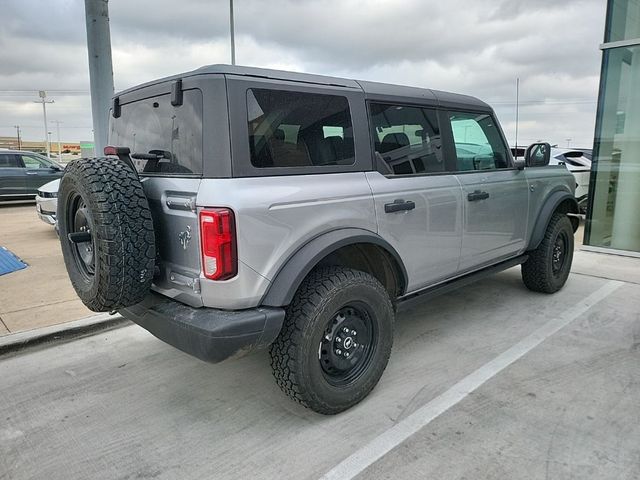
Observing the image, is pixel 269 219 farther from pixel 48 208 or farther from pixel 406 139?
pixel 48 208

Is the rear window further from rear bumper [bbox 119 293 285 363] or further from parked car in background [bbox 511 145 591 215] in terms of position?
parked car in background [bbox 511 145 591 215]

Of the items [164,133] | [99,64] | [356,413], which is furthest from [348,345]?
[99,64]

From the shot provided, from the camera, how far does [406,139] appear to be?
3307 mm

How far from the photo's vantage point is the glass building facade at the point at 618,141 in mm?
7035

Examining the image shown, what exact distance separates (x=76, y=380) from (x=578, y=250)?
23.8 ft

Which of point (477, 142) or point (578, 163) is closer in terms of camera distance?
point (477, 142)

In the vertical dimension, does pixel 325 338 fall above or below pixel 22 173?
below

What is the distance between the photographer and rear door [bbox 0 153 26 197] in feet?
42.0

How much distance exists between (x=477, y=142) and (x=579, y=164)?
7169 millimetres

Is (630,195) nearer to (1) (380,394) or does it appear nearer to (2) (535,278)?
(2) (535,278)

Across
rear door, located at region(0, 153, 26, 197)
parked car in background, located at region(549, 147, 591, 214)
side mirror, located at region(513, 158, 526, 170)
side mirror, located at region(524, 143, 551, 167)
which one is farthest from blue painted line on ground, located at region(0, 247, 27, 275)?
parked car in background, located at region(549, 147, 591, 214)

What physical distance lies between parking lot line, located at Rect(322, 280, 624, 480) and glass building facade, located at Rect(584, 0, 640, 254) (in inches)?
151

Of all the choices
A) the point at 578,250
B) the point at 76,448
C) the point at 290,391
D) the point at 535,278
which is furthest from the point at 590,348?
the point at 578,250

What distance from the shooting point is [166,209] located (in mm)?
2502
